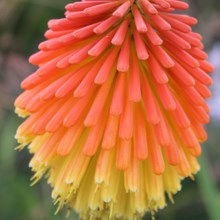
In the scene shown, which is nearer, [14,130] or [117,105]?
[117,105]

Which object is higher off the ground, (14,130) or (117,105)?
(14,130)

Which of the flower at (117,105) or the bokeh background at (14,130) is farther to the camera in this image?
the bokeh background at (14,130)

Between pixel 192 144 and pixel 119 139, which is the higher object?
pixel 119 139

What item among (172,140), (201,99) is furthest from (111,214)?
(201,99)

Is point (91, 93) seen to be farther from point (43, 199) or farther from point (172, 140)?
point (43, 199)

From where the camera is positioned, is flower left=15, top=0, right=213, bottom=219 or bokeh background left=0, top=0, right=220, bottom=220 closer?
flower left=15, top=0, right=213, bottom=219
